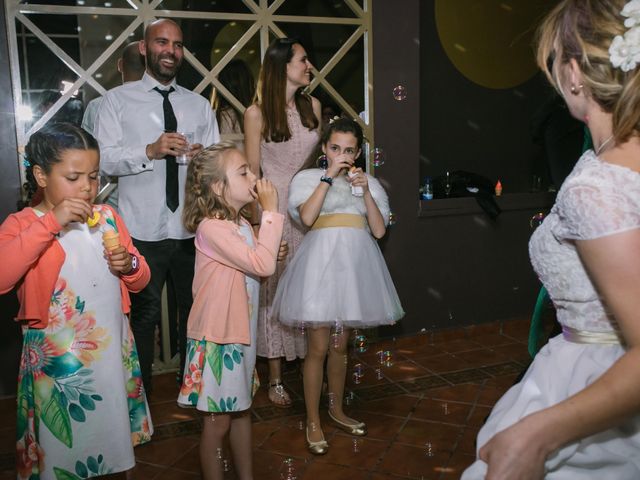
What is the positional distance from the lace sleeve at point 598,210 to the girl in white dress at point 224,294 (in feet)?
4.27

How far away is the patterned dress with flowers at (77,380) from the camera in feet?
6.31

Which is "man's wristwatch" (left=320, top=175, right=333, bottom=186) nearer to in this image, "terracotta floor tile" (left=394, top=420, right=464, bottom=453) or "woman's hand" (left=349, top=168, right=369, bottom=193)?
"woman's hand" (left=349, top=168, right=369, bottom=193)

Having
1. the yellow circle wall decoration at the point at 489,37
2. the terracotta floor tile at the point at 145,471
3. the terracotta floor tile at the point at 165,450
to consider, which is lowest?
the terracotta floor tile at the point at 165,450

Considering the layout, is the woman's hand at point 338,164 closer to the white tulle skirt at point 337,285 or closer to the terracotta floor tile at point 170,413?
the white tulle skirt at point 337,285

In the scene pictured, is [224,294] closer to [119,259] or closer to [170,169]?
[119,259]

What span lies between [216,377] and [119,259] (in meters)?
0.55

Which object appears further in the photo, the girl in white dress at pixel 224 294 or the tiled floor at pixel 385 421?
the tiled floor at pixel 385 421

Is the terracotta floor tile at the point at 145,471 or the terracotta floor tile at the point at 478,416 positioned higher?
the terracotta floor tile at the point at 145,471

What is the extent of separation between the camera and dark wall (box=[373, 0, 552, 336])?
4.24 meters

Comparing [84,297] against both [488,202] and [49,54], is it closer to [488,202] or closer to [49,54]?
[49,54]

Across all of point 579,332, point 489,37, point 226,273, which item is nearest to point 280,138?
point 226,273

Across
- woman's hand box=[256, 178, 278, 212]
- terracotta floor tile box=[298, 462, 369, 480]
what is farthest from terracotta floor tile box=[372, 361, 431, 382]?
woman's hand box=[256, 178, 278, 212]

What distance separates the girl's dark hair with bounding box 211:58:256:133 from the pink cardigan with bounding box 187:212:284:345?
1851 millimetres

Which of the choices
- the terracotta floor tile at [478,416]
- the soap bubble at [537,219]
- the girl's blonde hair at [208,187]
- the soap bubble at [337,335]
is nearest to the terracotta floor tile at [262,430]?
the soap bubble at [337,335]
